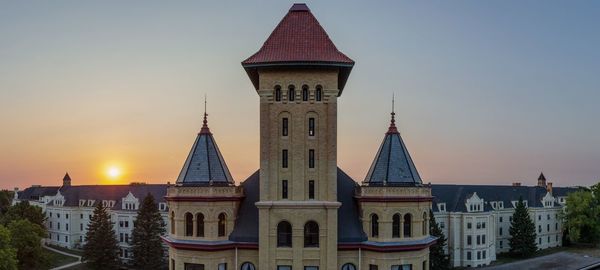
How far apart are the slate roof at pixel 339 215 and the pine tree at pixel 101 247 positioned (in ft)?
135

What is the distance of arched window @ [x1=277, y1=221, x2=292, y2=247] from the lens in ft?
111

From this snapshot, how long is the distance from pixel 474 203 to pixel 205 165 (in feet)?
189

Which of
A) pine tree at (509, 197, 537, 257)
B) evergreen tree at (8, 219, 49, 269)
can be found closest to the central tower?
evergreen tree at (8, 219, 49, 269)

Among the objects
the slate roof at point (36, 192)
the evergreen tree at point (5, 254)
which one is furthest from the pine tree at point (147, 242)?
the slate roof at point (36, 192)

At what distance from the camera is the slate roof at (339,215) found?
113 feet

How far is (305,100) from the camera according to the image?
111 ft

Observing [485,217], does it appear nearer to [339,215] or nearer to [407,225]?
[407,225]

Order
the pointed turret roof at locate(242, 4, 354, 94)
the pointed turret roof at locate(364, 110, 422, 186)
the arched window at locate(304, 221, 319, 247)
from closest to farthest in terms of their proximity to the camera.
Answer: the pointed turret roof at locate(242, 4, 354, 94), the arched window at locate(304, 221, 319, 247), the pointed turret roof at locate(364, 110, 422, 186)

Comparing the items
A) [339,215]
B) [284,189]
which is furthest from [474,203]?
[284,189]

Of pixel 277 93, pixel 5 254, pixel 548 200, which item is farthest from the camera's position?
pixel 548 200

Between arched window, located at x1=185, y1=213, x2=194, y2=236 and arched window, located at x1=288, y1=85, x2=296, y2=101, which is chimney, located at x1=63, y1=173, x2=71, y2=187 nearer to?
arched window, located at x1=185, y1=213, x2=194, y2=236

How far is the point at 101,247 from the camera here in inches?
2778

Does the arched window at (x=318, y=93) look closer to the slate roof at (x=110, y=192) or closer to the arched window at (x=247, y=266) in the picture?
the arched window at (x=247, y=266)

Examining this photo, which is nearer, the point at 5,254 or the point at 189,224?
the point at 189,224
